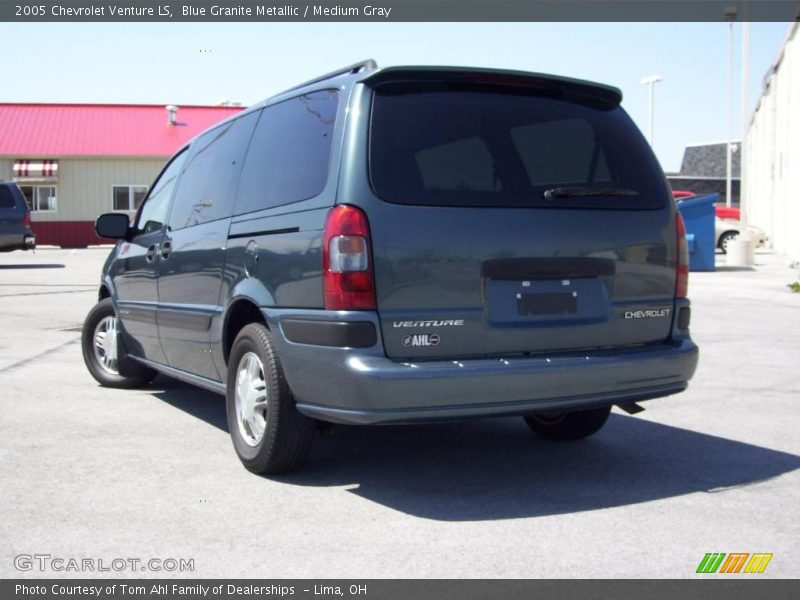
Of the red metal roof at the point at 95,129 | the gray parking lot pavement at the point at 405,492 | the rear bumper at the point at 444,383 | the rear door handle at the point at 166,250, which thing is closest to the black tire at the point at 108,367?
the gray parking lot pavement at the point at 405,492

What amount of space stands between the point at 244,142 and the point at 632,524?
114 inches

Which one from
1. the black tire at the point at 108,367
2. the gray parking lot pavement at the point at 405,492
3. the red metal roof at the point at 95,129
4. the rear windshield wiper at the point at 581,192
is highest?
the red metal roof at the point at 95,129

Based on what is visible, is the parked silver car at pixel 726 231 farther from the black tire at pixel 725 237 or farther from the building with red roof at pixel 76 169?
the building with red roof at pixel 76 169

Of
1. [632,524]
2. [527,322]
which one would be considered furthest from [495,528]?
[527,322]

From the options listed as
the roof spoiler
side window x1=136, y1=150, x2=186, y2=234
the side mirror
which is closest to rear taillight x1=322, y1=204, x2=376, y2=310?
the roof spoiler

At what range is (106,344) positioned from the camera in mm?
7227

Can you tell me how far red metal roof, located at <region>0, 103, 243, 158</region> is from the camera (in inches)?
1539

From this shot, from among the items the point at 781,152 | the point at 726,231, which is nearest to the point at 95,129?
the point at 726,231

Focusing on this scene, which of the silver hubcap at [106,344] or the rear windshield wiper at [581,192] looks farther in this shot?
the silver hubcap at [106,344]

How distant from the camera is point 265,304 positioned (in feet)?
15.0

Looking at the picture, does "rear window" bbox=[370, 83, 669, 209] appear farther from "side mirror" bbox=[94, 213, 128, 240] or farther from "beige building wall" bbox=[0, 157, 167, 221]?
"beige building wall" bbox=[0, 157, 167, 221]

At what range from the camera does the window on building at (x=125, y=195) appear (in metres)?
39.3

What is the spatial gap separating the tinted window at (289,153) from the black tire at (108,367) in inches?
95.5

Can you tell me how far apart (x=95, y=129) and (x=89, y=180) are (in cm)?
310
